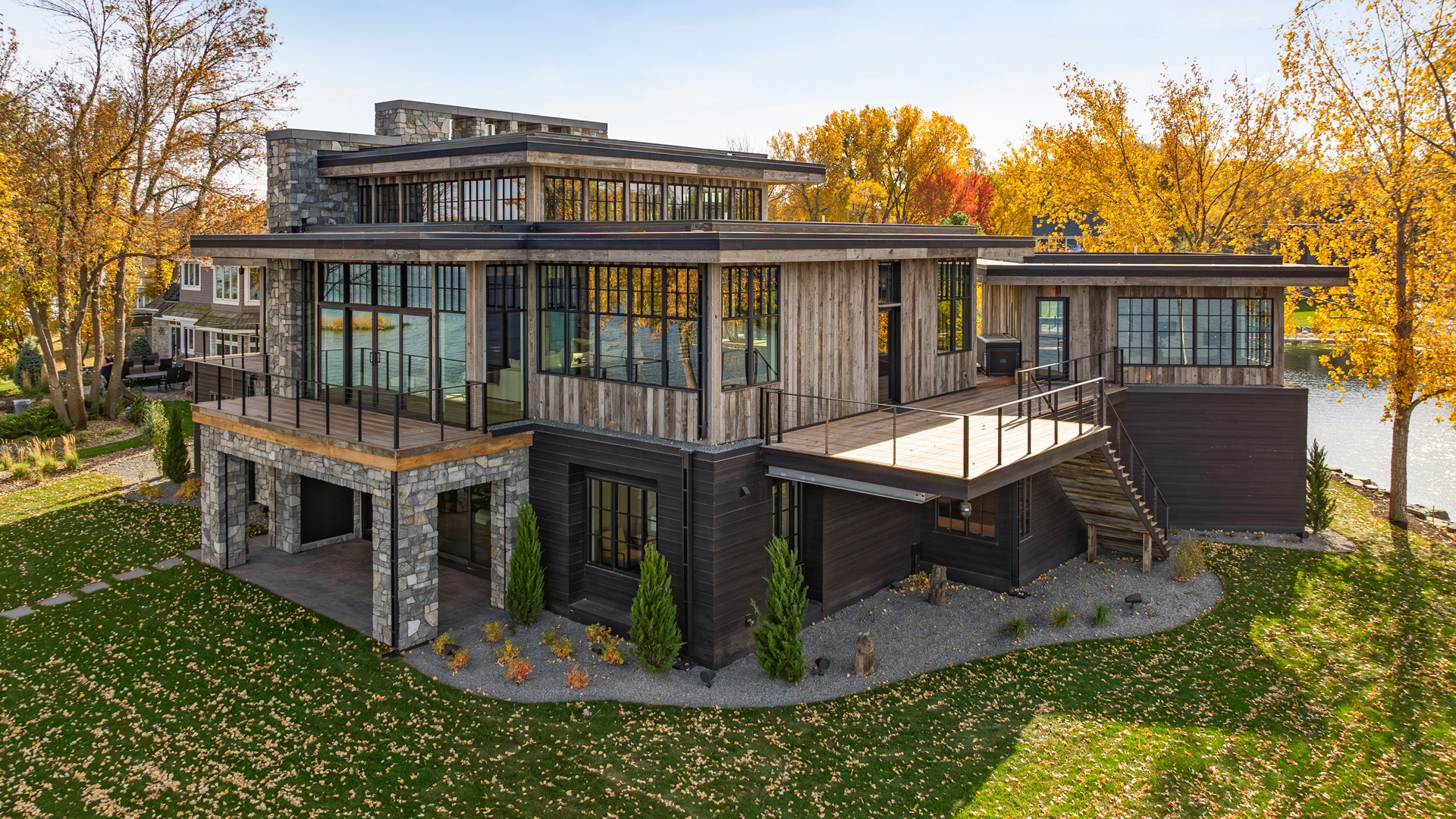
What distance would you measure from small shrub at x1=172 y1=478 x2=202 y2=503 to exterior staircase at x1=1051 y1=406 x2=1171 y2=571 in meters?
17.2

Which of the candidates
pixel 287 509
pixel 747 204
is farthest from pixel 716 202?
pixel 287 509

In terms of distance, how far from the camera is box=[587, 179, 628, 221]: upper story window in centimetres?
1802

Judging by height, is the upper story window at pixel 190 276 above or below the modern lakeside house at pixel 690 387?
above

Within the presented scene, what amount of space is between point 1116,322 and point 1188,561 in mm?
5197

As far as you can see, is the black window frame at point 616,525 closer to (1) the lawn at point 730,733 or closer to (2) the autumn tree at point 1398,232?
(1) the lawn at point 730,733

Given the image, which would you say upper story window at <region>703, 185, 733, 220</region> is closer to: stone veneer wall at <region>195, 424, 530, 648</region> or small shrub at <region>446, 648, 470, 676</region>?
stone veneer wall at <region>195, 424, 530, 648</region>

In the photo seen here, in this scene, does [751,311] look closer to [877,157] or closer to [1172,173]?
[1172,173]

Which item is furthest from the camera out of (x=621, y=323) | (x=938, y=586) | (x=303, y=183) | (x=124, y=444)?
(x=124, y=444)

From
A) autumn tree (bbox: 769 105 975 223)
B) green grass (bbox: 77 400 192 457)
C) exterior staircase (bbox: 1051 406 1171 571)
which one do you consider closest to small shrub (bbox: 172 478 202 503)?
green grass (bbox: 77 400 192 457)

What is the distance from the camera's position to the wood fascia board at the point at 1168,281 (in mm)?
18141

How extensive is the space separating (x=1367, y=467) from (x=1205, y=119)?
11237mm

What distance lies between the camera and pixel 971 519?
16.3 m

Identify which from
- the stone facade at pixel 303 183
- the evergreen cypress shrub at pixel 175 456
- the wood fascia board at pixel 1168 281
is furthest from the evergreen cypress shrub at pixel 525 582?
the evergreen cypress shrub at pixel 175 456

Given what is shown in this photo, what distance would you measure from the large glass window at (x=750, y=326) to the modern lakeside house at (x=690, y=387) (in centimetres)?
4
